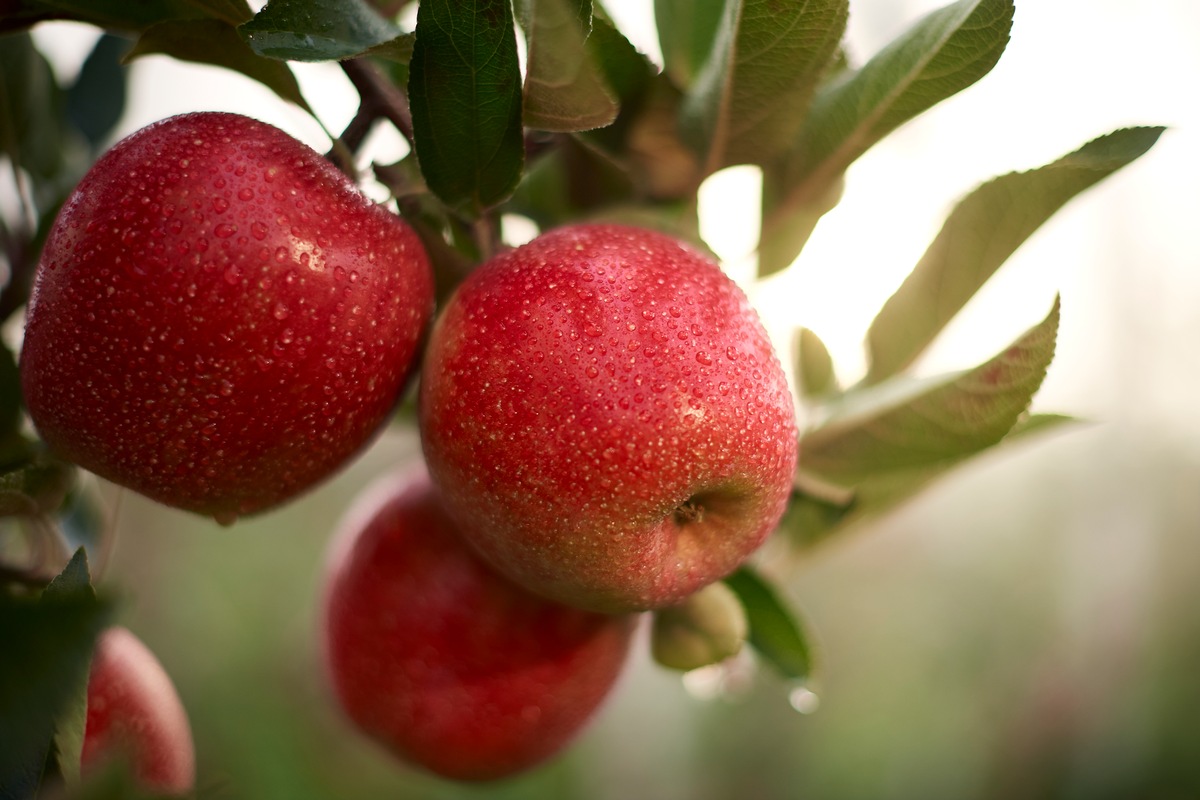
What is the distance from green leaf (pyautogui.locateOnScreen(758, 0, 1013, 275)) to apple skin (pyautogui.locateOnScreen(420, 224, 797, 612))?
132mm

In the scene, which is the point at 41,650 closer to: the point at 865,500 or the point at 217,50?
the point at 217,50

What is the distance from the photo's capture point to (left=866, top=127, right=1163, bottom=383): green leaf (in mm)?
415

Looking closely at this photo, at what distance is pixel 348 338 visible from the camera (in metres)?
0.36

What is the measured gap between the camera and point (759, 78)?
427 mm

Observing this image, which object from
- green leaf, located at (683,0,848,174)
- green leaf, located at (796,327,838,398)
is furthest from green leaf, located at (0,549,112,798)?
green leaf, located at (796,327,838,398)

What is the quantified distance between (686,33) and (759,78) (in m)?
0.09

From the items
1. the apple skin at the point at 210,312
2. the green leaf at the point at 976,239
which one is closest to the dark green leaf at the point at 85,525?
the apple skin at the point at 210,312

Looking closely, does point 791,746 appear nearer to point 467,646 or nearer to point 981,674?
point 981,674

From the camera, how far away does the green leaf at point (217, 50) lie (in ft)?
1.24

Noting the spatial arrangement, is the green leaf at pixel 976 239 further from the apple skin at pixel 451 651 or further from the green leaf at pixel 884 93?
the apple skin at pixel 451 651

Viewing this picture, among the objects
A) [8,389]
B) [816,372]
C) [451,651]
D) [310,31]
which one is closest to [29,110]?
[8,389]

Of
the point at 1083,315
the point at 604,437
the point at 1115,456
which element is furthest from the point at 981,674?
the point at 604,437

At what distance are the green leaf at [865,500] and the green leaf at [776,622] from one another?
0.24ft

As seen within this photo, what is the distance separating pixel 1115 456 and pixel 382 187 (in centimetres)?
260
